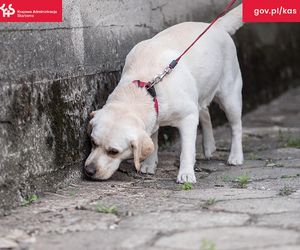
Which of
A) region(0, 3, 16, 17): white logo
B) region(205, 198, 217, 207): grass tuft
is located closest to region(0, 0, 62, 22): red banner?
region(0, 3, 16, 17): white logo

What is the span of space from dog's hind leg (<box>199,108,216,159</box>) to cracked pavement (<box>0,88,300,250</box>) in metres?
0.16

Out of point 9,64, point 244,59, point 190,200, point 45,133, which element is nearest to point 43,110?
point 45,133

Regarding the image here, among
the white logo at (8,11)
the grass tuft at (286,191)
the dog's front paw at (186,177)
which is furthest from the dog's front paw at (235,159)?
the white logo at (8,11)

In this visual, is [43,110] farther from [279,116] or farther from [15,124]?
[279,116]

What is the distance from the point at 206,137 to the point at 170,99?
47.4 inches

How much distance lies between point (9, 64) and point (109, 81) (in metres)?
1.62

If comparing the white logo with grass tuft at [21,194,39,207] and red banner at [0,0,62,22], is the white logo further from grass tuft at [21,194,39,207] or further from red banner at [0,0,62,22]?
grass tuft at [21,194,39,207]

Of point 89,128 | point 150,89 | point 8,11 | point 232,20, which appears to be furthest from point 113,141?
point 232,20

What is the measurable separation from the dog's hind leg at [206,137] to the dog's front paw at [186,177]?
1.09 m

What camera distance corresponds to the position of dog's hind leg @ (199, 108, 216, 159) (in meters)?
6.54

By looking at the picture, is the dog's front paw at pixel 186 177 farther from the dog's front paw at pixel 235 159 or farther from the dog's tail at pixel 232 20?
the dog's tail at pixel 232 20

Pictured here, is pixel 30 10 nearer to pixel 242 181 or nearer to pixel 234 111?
pixel 242 181

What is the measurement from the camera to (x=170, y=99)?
5.43 metres

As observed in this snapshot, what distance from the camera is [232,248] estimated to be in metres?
3.51
